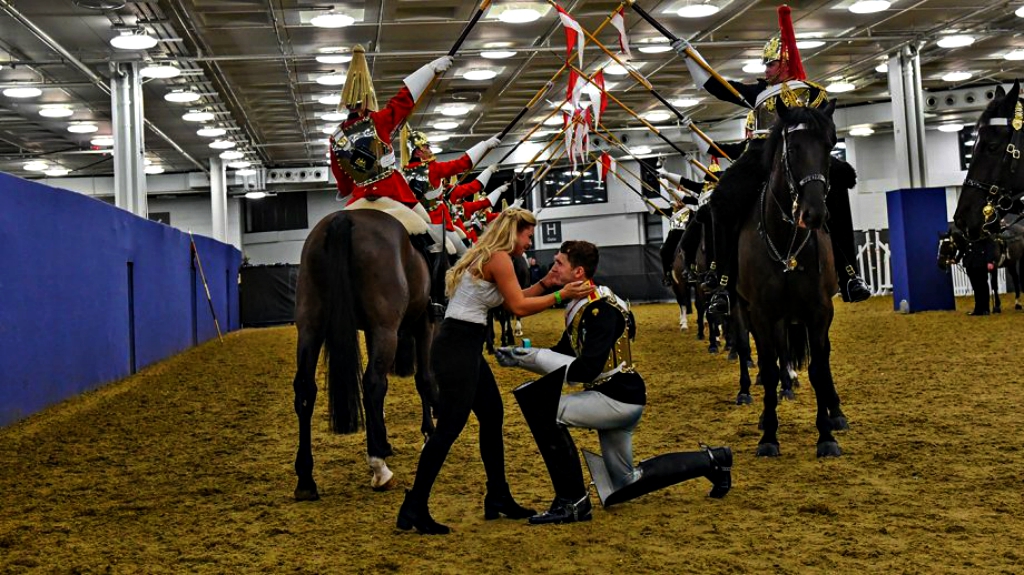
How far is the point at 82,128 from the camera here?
28.5 metres

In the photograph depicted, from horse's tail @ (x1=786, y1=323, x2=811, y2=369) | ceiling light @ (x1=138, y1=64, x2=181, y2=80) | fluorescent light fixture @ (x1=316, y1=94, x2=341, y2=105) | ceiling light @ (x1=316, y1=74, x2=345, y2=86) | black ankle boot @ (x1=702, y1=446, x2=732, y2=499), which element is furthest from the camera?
fluorescent light fixture @ (x1=316, y1=94, x2=341, y2=105)

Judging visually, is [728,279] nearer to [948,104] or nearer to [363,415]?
[363,415]

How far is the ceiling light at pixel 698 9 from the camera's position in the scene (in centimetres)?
1814

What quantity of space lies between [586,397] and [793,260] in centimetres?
228

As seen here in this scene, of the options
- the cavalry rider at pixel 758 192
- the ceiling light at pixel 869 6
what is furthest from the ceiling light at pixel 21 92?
the cavalry rider at pixel 758 192

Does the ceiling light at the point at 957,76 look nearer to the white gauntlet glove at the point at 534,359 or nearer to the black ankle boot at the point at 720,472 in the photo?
the black ankle boot at the point at 720,472

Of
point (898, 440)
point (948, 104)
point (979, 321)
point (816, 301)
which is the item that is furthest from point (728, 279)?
point (948, 104)

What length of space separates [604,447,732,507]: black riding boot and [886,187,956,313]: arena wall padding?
16.7m

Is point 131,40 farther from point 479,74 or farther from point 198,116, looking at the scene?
point 198,116

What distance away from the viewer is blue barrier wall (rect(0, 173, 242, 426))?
9.60m

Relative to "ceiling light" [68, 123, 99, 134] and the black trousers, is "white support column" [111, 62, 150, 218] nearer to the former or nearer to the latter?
"ceiling light" [68, 123, 99, 134]

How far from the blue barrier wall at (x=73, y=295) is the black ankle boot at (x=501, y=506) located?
5.95m

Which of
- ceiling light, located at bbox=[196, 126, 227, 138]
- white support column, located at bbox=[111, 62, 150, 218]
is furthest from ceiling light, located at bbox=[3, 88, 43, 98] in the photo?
ceiling light, located at bbox=[196, 126, 227, 138]

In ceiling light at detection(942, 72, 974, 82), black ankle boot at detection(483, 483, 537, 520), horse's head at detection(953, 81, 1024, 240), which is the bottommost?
black ankle boot at detection(483, 483, 537, 520)
